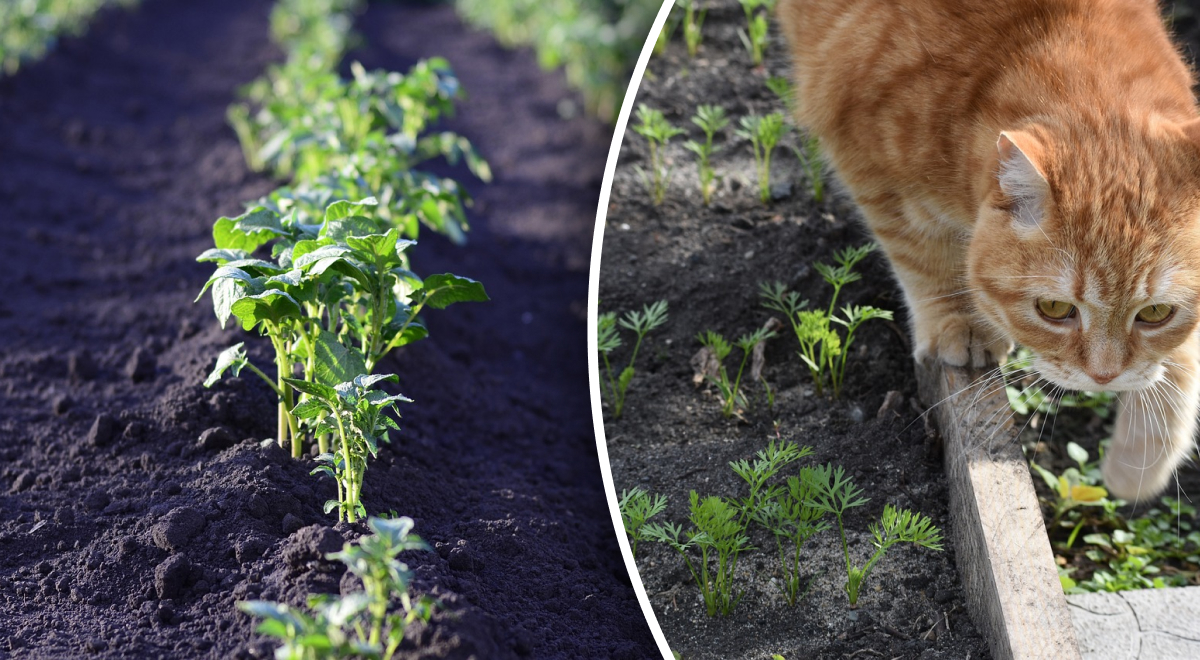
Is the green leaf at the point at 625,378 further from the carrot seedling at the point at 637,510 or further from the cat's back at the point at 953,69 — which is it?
the cat's back at the point at 953,69

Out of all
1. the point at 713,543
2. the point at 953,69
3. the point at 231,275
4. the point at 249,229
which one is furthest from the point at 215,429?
the point at 953,69

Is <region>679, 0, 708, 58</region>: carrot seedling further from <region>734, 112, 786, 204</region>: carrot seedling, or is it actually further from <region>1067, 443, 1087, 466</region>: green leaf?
<region>1067, 443, 1087, 466</region>: green leaf

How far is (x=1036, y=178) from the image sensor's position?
1.92 meters

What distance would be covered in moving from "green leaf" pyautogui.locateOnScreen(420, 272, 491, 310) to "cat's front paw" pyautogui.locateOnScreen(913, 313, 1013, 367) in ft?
3.53

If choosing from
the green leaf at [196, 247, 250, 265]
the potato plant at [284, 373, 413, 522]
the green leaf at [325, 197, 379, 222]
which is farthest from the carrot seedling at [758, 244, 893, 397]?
the green leaf at [196, 247, 250, 265]

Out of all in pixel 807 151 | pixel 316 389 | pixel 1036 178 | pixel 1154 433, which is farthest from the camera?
pixel 807 151

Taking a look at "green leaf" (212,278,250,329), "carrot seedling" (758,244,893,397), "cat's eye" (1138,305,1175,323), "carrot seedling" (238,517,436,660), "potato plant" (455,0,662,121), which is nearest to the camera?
"carrot seedling" (238,517,436,660)

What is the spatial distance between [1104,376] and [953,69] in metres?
0.77

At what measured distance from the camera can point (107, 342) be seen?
12.5 ft

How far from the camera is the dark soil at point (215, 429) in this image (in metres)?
2.15

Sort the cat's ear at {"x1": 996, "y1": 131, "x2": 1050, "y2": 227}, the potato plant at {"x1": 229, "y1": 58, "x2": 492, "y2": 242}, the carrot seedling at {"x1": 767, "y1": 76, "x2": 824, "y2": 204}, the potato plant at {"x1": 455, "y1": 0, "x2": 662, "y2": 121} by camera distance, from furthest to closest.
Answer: the potato plant at {"x1": 455, "y1": 0, "x2": 662, "y2": 121} → the potato plant at {"x1": 229, "y1": 58, "x2": 492, "y2": 242} → the carrot seedling at {"x1": 767, "y1": 76, "x2": 824, "y2": 204} → the cat's ear at {"x1": 996, "y1": 131, "x2": 1050, "y2": 227}

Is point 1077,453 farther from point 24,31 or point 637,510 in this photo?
point 24,31

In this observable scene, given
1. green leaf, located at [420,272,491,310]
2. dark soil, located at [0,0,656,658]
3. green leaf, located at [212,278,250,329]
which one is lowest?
dark soil, located at [0,0,656,658]

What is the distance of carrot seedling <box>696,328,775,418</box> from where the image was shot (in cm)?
218
